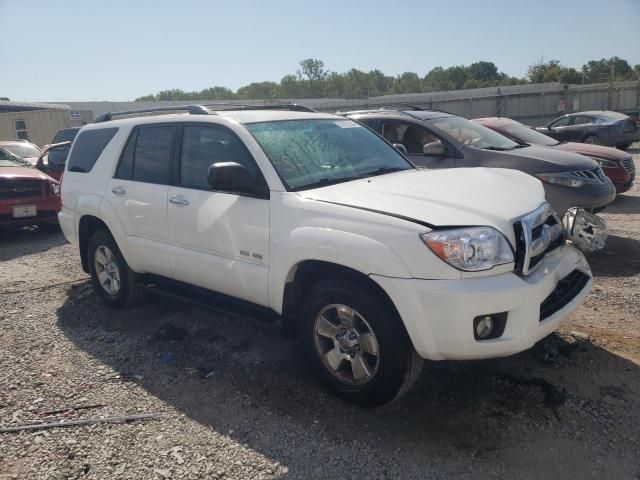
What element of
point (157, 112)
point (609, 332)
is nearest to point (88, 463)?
point (157, 112)

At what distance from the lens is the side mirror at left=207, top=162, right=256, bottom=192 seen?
345 cm

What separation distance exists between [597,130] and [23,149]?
16.8 metres

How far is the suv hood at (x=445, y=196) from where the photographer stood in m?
2.96

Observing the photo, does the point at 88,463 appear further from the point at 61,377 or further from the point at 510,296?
the point at 510,296

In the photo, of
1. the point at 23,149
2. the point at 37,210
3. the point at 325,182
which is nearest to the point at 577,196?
the point at 325,182

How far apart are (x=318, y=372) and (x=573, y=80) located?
68.8 meters

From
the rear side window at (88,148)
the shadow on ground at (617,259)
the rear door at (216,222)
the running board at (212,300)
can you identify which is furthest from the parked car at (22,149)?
the shadow on ground at (617,259)

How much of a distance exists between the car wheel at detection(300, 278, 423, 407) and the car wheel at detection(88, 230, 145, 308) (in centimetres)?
233

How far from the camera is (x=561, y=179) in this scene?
6.58m

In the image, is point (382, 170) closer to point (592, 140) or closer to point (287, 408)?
point (287, 408)

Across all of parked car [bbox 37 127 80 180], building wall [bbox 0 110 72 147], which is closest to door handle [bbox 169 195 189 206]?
parked car [bbox 37 127 80 180]

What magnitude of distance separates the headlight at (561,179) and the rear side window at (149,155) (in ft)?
15.0

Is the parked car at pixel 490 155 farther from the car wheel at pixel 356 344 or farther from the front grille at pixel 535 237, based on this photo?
the car wheel at pixel 356 344

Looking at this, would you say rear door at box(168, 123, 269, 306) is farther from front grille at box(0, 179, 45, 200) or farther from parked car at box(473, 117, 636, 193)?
parked car at box(473, 117, 636, 193)
